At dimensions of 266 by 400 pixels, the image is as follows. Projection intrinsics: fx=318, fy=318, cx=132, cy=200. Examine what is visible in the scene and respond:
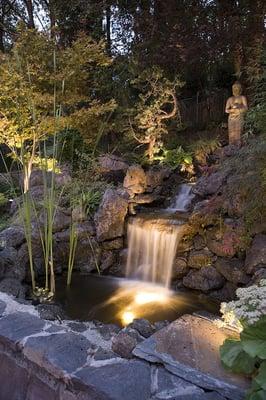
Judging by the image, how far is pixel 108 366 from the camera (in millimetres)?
1491

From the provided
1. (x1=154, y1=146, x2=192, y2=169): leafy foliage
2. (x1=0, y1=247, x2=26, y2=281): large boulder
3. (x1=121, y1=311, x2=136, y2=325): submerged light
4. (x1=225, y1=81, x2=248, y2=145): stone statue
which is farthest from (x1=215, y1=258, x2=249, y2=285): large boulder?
Answer: (x1=225, y1=81, x2=248, y2=145): stone statue

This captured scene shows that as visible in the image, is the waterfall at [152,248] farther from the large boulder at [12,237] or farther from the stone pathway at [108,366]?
the stone pathway at [108,366]

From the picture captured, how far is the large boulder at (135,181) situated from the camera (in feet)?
20.7

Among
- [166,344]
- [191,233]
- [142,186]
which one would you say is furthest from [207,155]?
[166,344]

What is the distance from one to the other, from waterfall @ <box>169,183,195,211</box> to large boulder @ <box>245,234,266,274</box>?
6.58 ft

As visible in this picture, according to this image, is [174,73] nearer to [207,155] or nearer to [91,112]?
[207,155]

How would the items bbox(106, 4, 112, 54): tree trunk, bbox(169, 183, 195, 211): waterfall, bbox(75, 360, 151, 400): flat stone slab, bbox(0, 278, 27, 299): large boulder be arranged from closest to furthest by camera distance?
bbox(75, 360, 151, 400): flat stone slab, bbox(0, 278, 27, 299): large boulder, bbox(169, 183, 195, 211): waterfall, bbox(106, 4, 112, 54): tree trunk

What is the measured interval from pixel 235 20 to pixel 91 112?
365cm

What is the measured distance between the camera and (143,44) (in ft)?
23.8

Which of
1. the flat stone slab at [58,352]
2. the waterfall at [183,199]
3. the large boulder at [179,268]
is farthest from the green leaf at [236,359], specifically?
the waterfall at [183,199]

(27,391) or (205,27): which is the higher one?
(205,27)

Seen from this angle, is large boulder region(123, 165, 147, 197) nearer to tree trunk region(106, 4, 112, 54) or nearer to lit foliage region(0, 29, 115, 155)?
lit foliage region(0, 29, 115, 155)

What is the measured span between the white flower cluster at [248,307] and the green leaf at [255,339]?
11 cm

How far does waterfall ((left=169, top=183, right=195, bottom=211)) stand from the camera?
19.3ft
